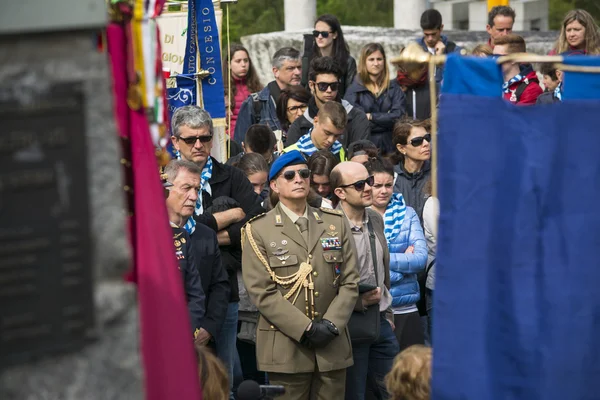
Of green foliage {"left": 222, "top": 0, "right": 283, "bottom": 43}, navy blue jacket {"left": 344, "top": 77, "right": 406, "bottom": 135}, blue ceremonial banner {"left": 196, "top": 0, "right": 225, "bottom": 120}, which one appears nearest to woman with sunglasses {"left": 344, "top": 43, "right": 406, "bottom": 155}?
navy blue jacket {"left": 344, "top": 77, "right": 406, "bottom": 135}

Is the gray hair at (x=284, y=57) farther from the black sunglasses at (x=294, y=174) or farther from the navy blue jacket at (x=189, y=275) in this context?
the navy blue jacket at (x=189, y=275)

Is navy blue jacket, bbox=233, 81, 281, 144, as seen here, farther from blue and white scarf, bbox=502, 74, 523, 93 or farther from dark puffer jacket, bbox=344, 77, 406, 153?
blue and white scarf, bbox=502, 74, 523, 93

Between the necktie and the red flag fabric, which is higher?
the red flag fabric

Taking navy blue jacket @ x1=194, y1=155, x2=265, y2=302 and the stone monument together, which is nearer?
the stone monument

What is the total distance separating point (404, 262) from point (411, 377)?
10.2 feet

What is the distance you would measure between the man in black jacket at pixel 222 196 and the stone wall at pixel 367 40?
756cm

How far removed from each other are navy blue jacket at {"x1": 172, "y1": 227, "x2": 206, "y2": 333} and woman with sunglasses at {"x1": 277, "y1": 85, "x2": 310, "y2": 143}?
13.1 feet

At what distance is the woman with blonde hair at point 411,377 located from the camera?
15.8 ft

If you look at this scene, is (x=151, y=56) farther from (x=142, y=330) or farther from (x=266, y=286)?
(x=266, y=286)

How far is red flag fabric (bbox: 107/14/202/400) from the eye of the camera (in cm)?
334

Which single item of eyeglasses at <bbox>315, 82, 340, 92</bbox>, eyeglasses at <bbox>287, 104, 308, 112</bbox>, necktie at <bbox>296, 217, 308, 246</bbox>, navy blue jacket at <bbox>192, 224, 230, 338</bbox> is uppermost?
eyeglasses at <bbox>315, 82, 340, 92</bbox>

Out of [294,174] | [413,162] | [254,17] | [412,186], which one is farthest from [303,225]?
[254,17]

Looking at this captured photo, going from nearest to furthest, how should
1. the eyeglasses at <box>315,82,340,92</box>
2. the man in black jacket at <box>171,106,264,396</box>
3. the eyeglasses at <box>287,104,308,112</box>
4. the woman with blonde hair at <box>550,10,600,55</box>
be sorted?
the man in black jacket at <box>171,106,264,396</box> < the woman with blonde hair at <box>550,10,600,55</box> < the eyeglasses at <box>315,82,340,92</box> < the eyeglasses at <box>287,104,308,112</box>

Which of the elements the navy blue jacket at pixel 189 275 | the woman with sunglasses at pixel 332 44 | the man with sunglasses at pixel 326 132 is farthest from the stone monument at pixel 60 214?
the woman with sunglasses at pixel 332 44
